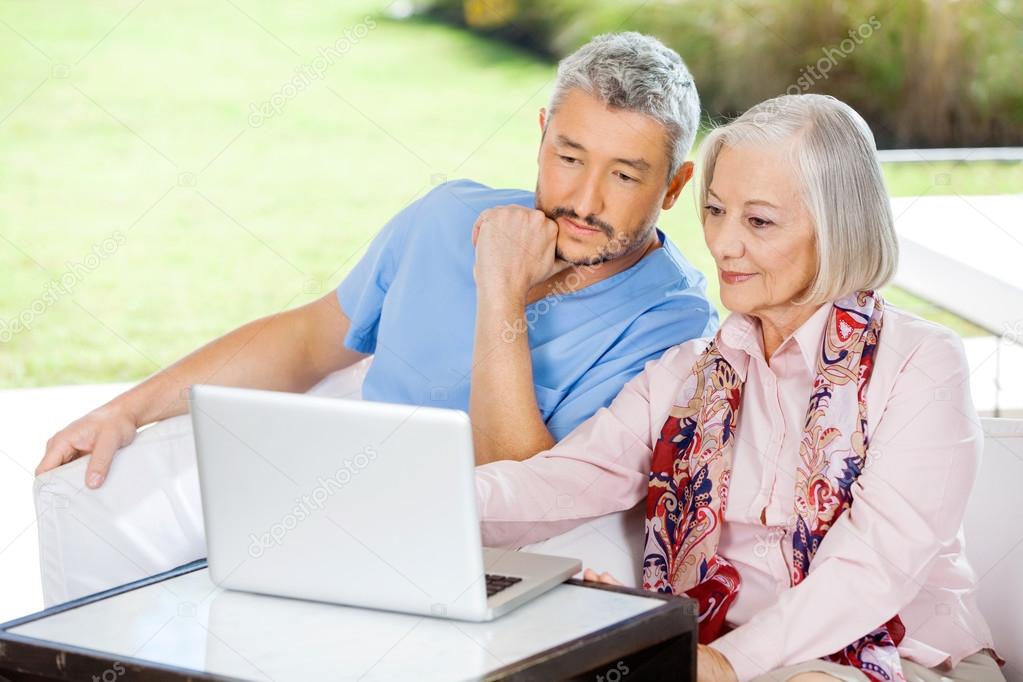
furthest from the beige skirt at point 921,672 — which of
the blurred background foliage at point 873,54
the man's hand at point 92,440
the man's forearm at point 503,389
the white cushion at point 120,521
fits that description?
the blurred background foliage at point 873,54

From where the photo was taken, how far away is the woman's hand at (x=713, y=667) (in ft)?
5.16

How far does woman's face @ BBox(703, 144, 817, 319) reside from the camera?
1709mm

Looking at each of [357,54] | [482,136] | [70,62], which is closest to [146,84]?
[70,62]

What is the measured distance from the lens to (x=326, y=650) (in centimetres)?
126

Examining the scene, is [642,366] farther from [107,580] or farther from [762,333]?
[107,580]

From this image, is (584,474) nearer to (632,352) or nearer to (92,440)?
(632,352)

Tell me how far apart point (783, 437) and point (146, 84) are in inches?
261

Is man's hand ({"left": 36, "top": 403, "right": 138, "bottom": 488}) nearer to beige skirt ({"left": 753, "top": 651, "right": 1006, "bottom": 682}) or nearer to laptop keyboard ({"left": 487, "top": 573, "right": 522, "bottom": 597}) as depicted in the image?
laptop keyboard ({"left": 487, "top": 573, "right": 522, "bottom": 597})

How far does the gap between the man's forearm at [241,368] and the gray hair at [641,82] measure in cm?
61

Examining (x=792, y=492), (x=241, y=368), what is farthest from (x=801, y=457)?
(x=241, y=368)

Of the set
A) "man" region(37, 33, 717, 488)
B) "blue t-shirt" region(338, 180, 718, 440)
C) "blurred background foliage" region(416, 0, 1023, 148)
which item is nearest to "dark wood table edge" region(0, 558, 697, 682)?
"man" region(37, 33, 717, 488)

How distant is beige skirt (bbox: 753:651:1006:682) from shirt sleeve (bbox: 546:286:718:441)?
59 cm

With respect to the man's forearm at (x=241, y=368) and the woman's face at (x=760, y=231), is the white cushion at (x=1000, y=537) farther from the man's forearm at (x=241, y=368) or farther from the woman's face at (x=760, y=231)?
the man's forearm at (x=241, y=368)

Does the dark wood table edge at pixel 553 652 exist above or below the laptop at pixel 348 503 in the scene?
below
